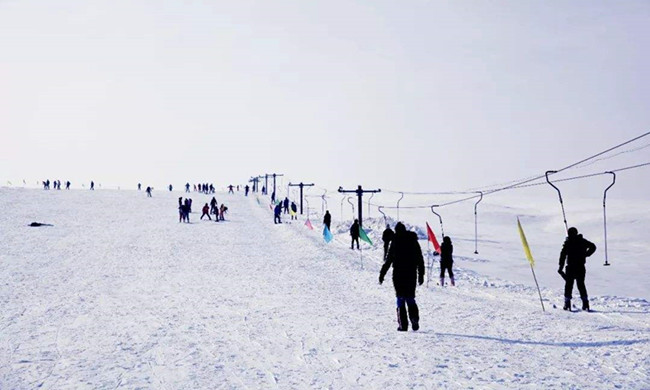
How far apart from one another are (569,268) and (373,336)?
19.6 ft

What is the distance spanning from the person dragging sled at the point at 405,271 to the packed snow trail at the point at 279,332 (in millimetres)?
318

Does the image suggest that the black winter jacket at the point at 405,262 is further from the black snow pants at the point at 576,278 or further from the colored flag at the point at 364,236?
the colored flag at the point at 364,236

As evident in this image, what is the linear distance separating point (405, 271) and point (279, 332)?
2653 millimetres

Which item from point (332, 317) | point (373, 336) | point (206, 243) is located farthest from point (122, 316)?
point (206, 243)

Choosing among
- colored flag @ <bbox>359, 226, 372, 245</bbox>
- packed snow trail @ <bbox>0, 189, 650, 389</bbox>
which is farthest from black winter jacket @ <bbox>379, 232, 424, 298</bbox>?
colored flag @ <bbox>359, 226, 372, 245</bbox>

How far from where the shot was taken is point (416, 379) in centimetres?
673

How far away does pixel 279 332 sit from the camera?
9.84 m

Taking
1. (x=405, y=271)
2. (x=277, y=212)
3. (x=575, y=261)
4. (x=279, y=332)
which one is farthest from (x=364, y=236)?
(x=277, y=212)

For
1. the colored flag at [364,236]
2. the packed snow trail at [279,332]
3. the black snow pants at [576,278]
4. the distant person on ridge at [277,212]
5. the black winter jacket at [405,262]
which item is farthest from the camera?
the distant person on ridge at [277,212]

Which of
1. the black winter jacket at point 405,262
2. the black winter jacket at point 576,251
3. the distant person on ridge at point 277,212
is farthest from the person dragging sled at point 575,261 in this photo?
the distant person on ridge at point 277,212

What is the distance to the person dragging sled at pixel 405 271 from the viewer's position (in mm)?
9469

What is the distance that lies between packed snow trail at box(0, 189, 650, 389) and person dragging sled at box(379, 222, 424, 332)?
32 centimetres

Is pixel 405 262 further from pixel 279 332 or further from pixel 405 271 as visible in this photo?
pixel 279 332

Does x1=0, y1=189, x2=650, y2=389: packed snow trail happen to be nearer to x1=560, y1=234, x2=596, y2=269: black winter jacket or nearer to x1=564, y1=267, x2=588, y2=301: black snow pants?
x1=564, y1=267, x2=588, y2=301: black snow pants
